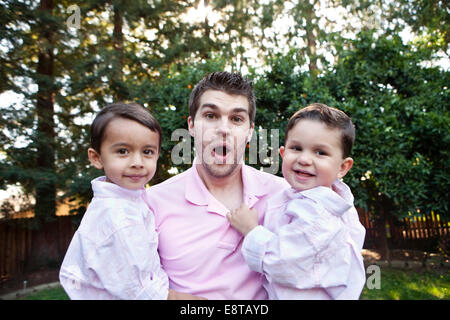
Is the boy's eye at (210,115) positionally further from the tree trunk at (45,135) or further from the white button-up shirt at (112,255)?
the tree trunk at (45,135)

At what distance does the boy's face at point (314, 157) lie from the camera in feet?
5.79

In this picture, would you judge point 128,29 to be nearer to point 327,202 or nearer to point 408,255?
point 327,202

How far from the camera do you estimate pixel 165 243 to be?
195 centimetres

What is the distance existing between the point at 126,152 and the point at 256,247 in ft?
2.84

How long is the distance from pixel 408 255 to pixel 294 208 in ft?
25.6

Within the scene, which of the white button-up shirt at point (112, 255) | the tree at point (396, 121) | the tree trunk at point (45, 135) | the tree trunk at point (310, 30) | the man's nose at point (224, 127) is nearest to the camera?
the white button-up shirt at point (112, 255)

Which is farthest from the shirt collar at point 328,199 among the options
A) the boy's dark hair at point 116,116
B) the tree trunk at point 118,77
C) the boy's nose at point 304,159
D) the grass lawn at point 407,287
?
the tree trunk at point 118,77

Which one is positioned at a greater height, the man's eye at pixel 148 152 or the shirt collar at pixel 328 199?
the man's eye at pixel 148 152

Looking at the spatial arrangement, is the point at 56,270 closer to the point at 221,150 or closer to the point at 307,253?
the point at 221,150

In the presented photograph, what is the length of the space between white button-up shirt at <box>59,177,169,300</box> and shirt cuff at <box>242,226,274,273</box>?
488mm

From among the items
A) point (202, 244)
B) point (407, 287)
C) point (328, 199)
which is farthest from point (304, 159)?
point (407, 287)

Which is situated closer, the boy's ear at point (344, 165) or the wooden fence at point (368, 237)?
the boy's ear at point (344, 165)

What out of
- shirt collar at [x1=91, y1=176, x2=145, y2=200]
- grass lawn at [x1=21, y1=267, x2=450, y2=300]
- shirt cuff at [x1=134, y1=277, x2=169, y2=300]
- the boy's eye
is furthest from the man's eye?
grass lawn at [x1=21, y1=267, x2=450, y2=300]

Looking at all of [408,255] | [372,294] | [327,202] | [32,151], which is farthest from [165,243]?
[408,255]
